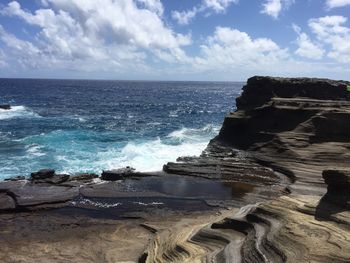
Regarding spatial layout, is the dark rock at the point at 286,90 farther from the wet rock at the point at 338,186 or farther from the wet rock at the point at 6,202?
the wet rock at the point at 338,186

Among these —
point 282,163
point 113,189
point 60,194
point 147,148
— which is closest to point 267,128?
point 282,163

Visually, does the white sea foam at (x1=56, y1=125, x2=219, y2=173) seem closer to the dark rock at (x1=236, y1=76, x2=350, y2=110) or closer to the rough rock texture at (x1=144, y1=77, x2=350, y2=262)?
the rough rock texture at (x1=144, y1=77, x2=350, y2=262)

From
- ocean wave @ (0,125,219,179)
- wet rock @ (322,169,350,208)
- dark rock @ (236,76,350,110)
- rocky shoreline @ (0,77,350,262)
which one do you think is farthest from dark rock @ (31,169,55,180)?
dark rock @ (236,76,350,110)

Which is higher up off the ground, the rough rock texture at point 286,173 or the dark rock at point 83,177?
the rough rock texture at point 286,173

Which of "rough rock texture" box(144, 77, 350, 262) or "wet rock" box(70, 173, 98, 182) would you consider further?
"wet rock" box(70, 173, 98, 182)

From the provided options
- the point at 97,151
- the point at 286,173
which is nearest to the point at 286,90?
the point at 286,173

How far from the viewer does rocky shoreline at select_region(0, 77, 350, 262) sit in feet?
40.4

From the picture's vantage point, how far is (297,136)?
3312 cm

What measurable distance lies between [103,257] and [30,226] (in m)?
5.84

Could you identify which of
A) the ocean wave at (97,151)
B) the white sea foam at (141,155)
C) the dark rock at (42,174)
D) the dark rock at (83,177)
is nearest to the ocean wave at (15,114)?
the ocean wave at (97,151)

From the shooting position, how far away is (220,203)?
24219 millimetres

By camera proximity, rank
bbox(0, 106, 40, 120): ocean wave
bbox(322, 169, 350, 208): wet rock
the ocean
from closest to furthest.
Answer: bbox(322, 169, 350, 208): wet rock → the ocean → bbox(0, 106, 40, 120): ocean wave

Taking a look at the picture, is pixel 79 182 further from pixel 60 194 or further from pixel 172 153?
pixel 172 153

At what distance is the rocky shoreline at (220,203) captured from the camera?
40.4 feet
